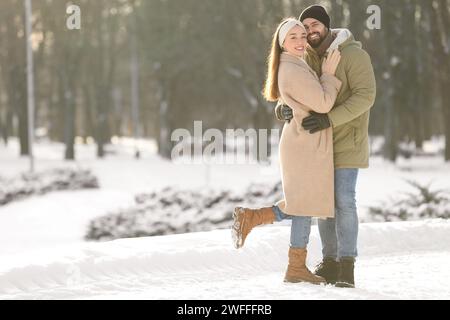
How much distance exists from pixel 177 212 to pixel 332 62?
→ 8761 millimetres

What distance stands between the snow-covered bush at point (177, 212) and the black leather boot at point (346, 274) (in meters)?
6.91

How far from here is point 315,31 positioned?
5.66 meters

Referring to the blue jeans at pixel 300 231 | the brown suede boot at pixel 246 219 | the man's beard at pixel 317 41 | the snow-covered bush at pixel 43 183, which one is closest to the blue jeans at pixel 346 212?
the blue jeans at pixel 300 231

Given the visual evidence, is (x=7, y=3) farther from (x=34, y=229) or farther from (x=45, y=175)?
(x=34, y=229)

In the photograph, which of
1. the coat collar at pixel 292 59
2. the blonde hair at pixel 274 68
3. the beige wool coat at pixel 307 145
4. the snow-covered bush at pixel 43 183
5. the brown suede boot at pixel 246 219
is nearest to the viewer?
→ the beige wool coat at pixel 307 145

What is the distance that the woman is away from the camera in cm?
556

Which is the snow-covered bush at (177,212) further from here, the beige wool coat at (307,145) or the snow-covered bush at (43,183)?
the beige wool coat at (307,145)

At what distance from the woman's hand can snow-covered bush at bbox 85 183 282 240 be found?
718 centimetres

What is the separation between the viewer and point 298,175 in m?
5.74

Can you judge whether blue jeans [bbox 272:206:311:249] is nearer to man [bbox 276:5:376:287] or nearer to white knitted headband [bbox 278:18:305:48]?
man [bbox 276:5:376:287]

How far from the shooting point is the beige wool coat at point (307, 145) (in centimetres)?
553

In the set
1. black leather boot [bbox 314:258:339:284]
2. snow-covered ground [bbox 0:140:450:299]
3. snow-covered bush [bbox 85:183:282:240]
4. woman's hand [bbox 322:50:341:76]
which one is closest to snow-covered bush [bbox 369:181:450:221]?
snow-covered ground [bbox 0:140:450:299]

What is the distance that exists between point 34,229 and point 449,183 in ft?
30.5

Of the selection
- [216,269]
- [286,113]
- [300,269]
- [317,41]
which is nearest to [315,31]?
[317,41]
